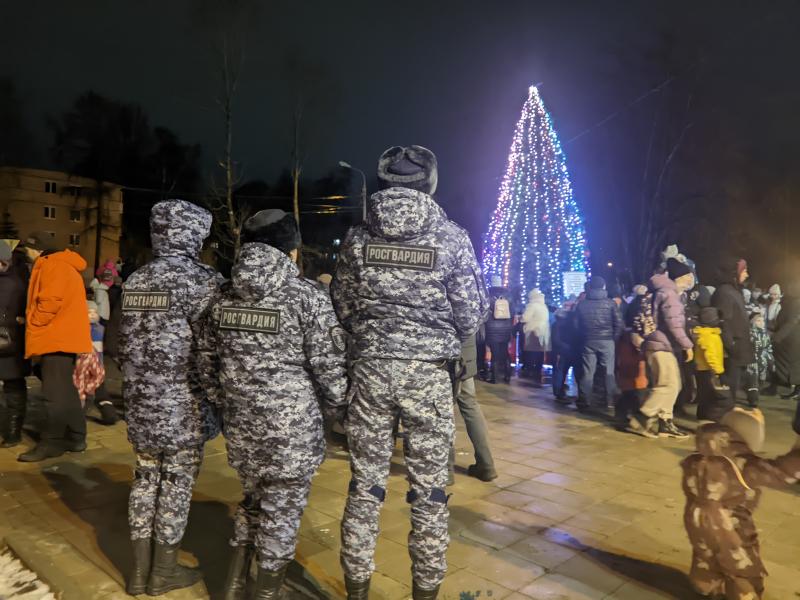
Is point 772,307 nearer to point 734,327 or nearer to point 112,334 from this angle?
point 734,327

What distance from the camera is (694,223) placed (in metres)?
23.5

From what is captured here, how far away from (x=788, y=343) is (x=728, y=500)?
6963 millimetres

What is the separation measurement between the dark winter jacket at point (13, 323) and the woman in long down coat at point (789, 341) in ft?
31.1

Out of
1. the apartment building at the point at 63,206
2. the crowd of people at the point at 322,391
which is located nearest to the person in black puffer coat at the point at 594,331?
the crowd of people at the point at 322,391

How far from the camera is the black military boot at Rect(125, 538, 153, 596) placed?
2998 mm

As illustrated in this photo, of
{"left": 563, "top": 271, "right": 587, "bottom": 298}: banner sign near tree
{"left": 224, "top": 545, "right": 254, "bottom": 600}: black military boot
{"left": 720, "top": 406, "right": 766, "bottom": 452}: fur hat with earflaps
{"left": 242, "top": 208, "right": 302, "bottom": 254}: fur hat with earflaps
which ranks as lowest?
{"left": 224, "top": 545, "right": 254, "bottom": 600}: black military boot

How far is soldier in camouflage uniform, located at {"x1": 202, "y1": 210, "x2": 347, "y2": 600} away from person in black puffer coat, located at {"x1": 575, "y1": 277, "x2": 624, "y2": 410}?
236 inches

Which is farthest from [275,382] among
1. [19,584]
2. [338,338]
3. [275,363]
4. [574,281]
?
[574,281]

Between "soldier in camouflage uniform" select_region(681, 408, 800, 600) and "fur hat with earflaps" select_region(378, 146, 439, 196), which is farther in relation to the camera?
"fur hat with earflaps" select_region(378, 146, 439, 196)

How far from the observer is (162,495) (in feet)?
9.96

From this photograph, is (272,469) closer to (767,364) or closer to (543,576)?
(543,576)

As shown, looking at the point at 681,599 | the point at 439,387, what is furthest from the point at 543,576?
the point at 439,387

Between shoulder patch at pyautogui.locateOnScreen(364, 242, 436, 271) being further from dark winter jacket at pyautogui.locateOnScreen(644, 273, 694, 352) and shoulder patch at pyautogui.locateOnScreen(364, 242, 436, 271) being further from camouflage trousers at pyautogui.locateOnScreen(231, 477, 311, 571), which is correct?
dark winter jacket at pyautogui.locateOnScreen(644, 273, 694, 352)

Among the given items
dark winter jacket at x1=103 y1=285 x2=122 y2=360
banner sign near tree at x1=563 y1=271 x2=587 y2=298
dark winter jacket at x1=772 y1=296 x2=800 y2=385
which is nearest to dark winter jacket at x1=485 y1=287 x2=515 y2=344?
dark winter jacket at x1=772 y1=296 x2=800 y2=385
